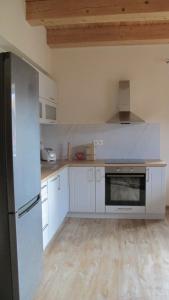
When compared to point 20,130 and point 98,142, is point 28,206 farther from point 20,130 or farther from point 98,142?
point 98,142

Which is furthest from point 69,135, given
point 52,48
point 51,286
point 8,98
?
point 8,98

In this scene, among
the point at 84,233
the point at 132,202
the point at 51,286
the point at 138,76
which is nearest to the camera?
the point at 51,286

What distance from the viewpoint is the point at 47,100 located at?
4.09 metres

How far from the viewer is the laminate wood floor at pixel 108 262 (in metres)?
2.40

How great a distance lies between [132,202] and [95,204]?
56 cm

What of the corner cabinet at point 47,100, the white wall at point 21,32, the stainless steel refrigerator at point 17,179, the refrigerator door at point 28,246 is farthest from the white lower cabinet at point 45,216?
the white wall at point 21,32

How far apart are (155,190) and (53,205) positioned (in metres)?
1.61

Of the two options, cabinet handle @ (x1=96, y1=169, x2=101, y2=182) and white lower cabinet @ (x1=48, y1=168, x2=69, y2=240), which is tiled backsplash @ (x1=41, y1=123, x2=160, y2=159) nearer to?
cabinet handle @ (x1=96, y1=169, x2=101, y2=182)

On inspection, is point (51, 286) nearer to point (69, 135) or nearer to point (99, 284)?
point (99, 284)

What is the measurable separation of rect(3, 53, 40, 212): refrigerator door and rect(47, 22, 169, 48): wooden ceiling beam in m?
2.37

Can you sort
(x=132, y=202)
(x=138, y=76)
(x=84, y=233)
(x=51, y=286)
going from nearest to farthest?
(x=51, y=286) < (x=84, y=233) < (x=132, y=202) < (x=138, y=76)

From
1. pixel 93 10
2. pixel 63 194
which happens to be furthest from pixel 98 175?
pixel 93 10

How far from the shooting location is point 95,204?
4312mm

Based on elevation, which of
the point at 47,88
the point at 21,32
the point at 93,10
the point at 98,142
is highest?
the point at 93,10
